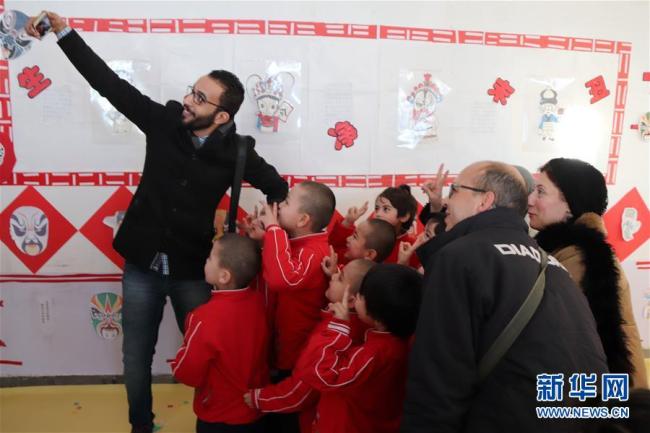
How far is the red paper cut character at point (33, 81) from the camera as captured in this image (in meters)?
2.46

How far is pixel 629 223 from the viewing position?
3.03 m

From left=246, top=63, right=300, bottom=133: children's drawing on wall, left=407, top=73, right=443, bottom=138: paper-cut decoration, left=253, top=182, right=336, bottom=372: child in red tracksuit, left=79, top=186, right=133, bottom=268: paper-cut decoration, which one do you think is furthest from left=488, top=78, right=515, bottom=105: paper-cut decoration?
left=79, top=186, right=133, bottom=268: paper-cut decoration

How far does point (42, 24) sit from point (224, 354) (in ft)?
4.18

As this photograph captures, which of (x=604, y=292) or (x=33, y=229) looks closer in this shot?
(x=604, y=292)

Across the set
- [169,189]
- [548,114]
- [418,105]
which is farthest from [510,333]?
[548,114]

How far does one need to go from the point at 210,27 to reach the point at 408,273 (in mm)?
1760

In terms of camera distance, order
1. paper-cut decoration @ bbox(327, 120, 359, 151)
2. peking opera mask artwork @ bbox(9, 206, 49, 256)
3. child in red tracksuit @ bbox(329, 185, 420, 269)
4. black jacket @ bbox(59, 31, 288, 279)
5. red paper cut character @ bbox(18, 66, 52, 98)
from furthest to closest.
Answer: paper-cut decoration @ bbox(327, 120, 359, 151), peking opera mask artwork @ bbox(9, 206, 49, 256), red paper cut character @ bbox(18, 66, 52, 98), child in red tracksuit @ bbox(329, 185, 420, 269), black jacket @ bbox(59, 31, 288, 279)

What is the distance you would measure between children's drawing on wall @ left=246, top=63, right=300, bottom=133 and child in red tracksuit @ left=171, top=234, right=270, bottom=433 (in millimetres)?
1049

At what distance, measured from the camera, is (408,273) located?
145cm

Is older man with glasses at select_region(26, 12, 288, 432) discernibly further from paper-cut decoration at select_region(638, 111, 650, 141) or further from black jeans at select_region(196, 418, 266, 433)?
paper-cut decoration at select_region(638, 111, 650, 141)

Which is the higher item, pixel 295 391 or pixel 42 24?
pixel 42 24

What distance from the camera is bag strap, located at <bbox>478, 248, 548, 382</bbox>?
108 cm

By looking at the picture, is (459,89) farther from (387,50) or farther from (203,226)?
(203,226)

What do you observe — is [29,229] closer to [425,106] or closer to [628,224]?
[425,106]
